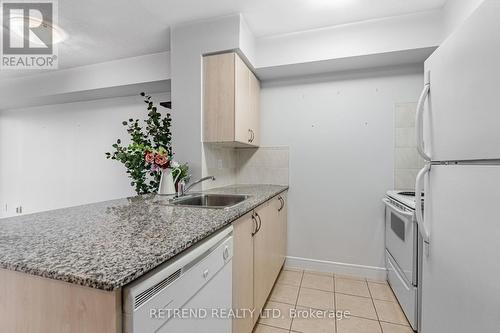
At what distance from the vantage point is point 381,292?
6.79 ft

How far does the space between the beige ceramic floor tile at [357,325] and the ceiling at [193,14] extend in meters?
2.47

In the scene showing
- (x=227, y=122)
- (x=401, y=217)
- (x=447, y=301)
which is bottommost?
(x=447, y=301)

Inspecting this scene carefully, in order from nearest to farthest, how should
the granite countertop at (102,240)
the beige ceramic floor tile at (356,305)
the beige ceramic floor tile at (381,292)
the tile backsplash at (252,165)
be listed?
the granite countertop at (102,240), the beige ceramic floor tile at (356,305), the beige ceramic floor tile at (381,292), the tile backsplash at (252,165)

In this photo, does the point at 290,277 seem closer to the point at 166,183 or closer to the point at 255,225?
the point at 255,225

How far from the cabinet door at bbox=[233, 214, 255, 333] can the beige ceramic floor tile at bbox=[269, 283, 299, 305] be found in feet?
1.82

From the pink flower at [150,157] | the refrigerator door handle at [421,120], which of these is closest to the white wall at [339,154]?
the refrigerator door handle at [421,120]

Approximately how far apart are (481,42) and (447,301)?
3.51ft

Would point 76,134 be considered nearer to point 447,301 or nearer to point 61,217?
point 61,217

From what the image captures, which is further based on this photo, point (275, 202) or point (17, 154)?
point (17, 154)

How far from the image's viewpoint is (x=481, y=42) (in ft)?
2.61

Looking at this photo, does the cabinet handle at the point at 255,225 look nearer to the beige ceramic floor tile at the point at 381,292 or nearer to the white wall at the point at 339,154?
the white wall at the point at 339,154

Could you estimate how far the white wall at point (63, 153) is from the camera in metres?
3.32

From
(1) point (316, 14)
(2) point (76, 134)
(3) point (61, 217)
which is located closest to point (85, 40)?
(2) point (76, 134)

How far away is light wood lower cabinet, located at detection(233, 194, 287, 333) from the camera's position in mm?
1230
